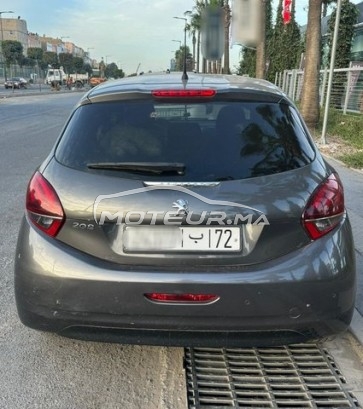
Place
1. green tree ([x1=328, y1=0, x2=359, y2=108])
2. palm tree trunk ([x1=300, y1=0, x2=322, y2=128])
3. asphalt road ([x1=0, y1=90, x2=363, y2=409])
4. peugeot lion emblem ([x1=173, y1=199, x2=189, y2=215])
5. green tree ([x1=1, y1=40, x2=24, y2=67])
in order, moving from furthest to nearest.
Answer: green tree ([x1=1, y1=40, x2=24, y2=67])
green tree ([x1=328, y1=0, x2=359, y2=108])
palm tree trunk ([x1=300, y1=0, x2=322, y2=128])
asphalt road ([x1=0, y1=90, x2=363, y2=409])
peugeot lion emblem ([x1=173, y1=199, x2=189, y2=215])

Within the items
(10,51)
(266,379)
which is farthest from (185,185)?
(10,51)

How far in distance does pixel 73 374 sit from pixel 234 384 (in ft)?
3.01

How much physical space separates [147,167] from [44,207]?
1.90 feet

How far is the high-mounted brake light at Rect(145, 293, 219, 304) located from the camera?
2404mm

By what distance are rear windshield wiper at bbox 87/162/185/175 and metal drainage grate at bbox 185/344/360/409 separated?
121cm

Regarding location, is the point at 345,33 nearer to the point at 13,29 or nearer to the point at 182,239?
the point at 182,239

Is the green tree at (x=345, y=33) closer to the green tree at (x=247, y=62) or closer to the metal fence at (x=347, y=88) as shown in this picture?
the metal fence at (x=347, y=88)

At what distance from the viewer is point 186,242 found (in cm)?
241

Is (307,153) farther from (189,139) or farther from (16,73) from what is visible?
(16,73)

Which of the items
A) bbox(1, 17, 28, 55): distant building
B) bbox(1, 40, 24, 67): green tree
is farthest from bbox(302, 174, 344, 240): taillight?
bbox(1, 17, 28, 55): distant building

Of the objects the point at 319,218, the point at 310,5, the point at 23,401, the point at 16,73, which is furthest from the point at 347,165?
the point at 16,73

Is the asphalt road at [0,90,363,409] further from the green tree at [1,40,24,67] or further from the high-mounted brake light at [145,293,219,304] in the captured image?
the green tree at [1,40,24,67]

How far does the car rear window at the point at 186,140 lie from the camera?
2.53 meters

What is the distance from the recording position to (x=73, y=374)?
2.81 m
